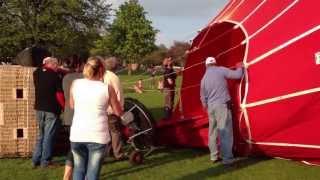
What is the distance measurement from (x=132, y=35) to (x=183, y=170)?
5488 cm

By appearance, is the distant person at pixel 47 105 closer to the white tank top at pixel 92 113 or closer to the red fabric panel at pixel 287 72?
the white tank top at pixel 92 113

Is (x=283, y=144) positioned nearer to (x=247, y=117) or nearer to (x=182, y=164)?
(x=247, y=117)

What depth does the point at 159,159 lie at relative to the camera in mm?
9352

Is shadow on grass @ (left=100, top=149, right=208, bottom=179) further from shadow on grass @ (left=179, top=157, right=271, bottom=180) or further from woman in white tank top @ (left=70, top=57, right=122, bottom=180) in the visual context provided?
woman in white tank top @ (left=70, top=57, right=122, bottom=180)

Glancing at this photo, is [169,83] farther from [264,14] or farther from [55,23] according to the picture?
[55,23]

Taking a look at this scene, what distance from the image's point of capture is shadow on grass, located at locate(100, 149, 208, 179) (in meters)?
8.34

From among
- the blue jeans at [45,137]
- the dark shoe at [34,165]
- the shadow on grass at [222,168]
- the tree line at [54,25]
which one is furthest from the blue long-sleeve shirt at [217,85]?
the tree line at [54,25]

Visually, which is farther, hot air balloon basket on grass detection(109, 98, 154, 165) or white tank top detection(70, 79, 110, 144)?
hot air balloon basket on grass detection(109, 98, 154, 165)

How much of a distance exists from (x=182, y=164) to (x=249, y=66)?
175 centimetres

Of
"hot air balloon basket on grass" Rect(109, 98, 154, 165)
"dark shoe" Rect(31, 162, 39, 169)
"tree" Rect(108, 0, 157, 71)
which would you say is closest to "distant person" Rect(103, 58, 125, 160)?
"hot air balloon basket on grass" Rect(109, 98, 154, 165)

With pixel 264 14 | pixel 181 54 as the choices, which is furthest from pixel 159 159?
pixel 181 54

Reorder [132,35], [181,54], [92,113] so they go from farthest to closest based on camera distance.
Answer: [132,35]
[181,54]
[92,113]

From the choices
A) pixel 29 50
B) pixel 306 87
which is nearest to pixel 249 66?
pixel 306 87

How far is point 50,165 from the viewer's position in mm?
8734
